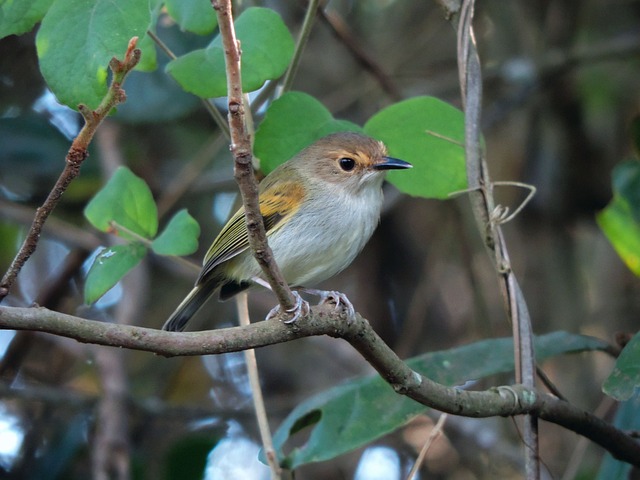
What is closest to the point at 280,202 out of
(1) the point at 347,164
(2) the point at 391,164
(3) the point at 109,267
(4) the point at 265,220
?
(4) the point at 265,220

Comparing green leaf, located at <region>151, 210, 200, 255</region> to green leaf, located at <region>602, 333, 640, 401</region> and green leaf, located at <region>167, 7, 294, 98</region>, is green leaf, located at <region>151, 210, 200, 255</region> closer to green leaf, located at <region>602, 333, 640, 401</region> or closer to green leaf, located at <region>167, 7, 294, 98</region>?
green leaf, located at <region>167, 7, 294, 98</region>

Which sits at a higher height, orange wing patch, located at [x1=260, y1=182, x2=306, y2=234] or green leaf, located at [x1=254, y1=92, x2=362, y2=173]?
green leaf, located at [x1=254, y1=92, x2=362, y2=173]

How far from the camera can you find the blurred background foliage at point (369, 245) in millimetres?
4289

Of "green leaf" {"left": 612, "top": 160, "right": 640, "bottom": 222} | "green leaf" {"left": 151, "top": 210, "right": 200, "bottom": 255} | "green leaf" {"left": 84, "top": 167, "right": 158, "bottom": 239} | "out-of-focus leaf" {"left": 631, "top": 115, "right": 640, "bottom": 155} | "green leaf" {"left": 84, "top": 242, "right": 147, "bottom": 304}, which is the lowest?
"green leaf" {"left": 84, "top": 242, "right": 147, "bottom": 304}

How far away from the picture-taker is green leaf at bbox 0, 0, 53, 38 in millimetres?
2064

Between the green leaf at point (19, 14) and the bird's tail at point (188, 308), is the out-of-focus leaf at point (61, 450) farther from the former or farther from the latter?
the green leaf at point (19, 14)

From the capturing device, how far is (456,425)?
14.6 feet

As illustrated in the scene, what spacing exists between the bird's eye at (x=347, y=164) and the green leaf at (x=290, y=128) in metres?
0.63

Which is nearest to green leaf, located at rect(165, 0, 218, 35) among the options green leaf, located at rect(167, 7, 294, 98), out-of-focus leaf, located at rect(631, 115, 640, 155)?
green leaf, located at rect(167, 7, 294, 98)

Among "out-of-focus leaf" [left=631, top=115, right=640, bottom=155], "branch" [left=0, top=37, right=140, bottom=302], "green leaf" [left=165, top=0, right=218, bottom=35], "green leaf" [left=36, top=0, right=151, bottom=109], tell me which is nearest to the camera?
"branch" [left=0, top=37, right=140, bottom=302]

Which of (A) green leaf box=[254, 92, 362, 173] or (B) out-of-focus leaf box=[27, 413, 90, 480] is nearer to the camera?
(A) green leaf box=[254, 92, 362, 173]

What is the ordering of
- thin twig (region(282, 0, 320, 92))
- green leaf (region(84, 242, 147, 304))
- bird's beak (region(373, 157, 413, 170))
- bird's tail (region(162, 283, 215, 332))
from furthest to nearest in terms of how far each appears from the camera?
bird's tail (region(162, 283, 215, 332)) < bird's beak (region(373, 157, 413, 170)) < thin twig (region(282, 0, 320, 92)) < green leaf (region(84, 242, 147, 304))

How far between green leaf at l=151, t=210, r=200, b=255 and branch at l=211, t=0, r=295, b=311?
2.06 ft

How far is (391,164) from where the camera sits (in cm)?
300
